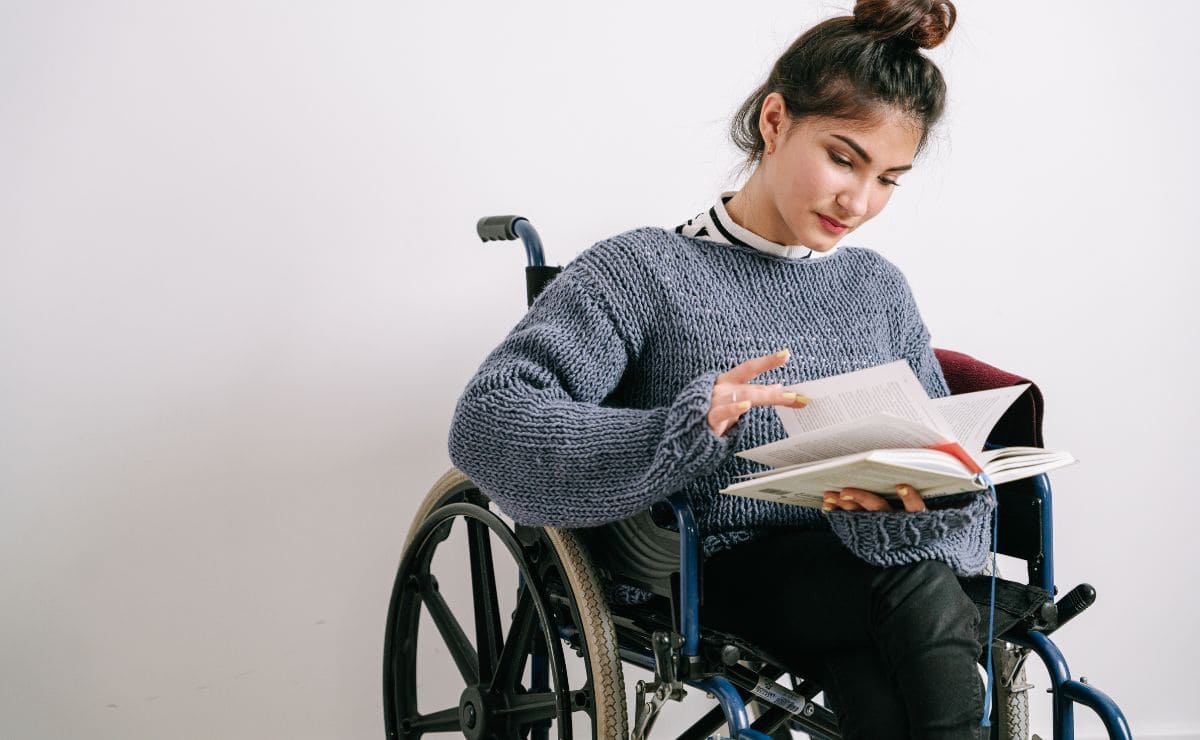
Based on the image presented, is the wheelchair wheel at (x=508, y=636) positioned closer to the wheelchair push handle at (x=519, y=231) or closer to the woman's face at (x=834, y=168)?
the wheelchair push handle at (x=519, y=231)

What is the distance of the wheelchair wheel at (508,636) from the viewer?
1220 mm

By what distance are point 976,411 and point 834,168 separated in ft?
1.12

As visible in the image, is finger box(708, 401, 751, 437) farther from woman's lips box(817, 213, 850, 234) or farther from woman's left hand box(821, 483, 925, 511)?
woman's lips box(817, 213, 850, 234)

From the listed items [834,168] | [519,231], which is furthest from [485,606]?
[834,168]

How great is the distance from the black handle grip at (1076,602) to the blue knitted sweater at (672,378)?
12 cm

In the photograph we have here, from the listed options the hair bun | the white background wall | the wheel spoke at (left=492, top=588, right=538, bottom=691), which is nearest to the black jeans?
the wheel spoke at (left=492, top=588, right=538, bottom=691)

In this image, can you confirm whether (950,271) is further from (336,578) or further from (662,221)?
(336,578)

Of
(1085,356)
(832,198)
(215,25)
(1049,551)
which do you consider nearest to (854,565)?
(1049,551)

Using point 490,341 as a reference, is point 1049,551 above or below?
below

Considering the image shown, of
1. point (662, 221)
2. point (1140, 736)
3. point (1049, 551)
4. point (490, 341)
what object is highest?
point (662, 221)

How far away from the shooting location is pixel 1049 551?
1.29 m

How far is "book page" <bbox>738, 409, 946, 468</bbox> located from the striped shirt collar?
416mm

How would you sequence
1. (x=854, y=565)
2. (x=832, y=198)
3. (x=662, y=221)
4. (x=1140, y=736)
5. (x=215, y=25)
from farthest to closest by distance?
(x=1140, y=736) < (x=662, y=221) < (x=215, y=25) < (x=832, y=198) < (x=854, y=565)

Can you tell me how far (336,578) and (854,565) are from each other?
113 cm
